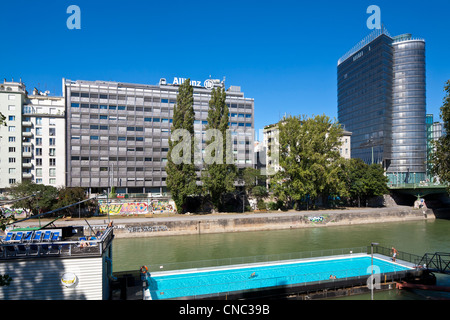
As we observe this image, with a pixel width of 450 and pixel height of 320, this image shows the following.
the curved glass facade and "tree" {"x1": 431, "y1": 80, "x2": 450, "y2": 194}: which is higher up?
the curved glass facade

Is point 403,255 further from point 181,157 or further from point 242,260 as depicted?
point 181,157

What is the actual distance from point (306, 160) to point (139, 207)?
28.2 m

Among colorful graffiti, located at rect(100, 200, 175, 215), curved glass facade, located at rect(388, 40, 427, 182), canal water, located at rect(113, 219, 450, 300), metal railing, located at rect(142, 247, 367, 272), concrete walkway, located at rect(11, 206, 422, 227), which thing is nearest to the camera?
metal railing, located at rect(142, 247, 367, 272)

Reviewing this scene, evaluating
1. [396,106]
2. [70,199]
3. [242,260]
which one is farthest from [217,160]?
[396,106]

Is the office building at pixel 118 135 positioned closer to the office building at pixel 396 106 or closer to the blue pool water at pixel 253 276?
the blue pool water at pixel 253 276

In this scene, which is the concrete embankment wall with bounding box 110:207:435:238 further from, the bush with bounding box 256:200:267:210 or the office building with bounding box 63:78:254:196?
the office building with bounding box 63:78:254:196

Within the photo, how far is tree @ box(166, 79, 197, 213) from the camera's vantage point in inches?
1740

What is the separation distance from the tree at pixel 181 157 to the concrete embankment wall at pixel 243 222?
420 cm

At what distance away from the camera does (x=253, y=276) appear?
19156 millimetres

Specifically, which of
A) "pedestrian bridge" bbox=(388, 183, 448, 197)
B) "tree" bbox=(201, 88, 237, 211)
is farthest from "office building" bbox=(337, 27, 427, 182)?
"tree" bbox=(201, 88, 237, 211)

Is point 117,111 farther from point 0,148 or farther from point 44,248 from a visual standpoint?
point 44,248

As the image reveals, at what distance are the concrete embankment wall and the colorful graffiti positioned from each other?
24.9ft

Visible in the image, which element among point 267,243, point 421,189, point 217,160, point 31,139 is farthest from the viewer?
point 421,189

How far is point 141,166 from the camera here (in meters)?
61.9
